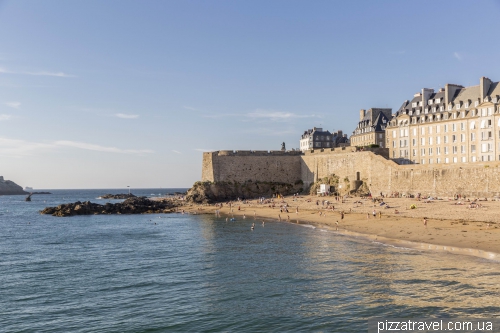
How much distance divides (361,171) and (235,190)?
664 inches

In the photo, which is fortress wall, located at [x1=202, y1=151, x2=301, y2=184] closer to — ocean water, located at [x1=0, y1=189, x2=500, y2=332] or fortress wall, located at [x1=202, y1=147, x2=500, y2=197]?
fortress wall, located at [x1=202, y1=147, x2=500, y2=197]

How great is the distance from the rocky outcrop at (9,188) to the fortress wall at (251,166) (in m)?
140

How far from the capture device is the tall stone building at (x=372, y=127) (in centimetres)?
6147

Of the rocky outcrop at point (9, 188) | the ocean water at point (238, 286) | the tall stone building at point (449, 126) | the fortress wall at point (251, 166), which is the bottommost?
the ocean water at point (238, 286)

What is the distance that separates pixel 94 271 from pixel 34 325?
22.0 ft

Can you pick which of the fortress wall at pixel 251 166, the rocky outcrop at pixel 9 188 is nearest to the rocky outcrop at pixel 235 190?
the fortress wall at pixel 251 166

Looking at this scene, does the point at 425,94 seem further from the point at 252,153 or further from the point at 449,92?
the point at 252,153

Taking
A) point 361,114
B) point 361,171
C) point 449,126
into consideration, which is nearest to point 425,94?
point 449,126

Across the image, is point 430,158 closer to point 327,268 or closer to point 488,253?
point 488,253

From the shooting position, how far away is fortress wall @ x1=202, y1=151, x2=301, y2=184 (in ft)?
185

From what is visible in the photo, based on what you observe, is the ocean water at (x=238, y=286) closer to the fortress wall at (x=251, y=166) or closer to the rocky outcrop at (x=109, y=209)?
the rocky outcrop at (x=109, y=209)

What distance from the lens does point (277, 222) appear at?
117 feet

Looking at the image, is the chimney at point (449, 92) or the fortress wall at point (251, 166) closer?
the chimney at point (449, 92)

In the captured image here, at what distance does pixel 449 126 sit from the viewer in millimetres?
45750
